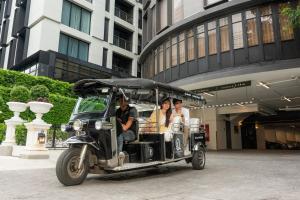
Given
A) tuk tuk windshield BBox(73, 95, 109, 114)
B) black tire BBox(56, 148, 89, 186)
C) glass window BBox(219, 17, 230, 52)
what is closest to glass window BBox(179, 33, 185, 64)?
glass window BBox(219, 17, 230, 52)

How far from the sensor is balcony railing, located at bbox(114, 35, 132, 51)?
1307 inches

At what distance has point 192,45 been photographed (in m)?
17.5

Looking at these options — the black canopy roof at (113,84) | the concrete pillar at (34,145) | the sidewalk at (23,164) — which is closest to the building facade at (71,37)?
the concrete pillar at (34,145)

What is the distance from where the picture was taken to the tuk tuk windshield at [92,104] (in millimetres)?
6199

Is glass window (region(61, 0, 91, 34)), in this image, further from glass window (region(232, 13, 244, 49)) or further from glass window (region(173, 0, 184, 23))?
glass window (region(232, 13, 244, 49))

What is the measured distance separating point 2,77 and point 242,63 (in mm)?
15450

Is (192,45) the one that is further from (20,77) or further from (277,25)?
(20,77)

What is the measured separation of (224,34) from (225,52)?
1132 millimetres

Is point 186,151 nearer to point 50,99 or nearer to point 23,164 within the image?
point 23,164

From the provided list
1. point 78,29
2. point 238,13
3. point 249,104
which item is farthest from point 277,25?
point 78,29

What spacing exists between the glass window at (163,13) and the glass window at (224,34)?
187 inches

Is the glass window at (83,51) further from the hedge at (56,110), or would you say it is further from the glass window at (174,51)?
the glass window at (174,51)

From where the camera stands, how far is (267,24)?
1508 cm

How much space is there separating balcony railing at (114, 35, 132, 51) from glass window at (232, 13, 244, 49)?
1936cm
